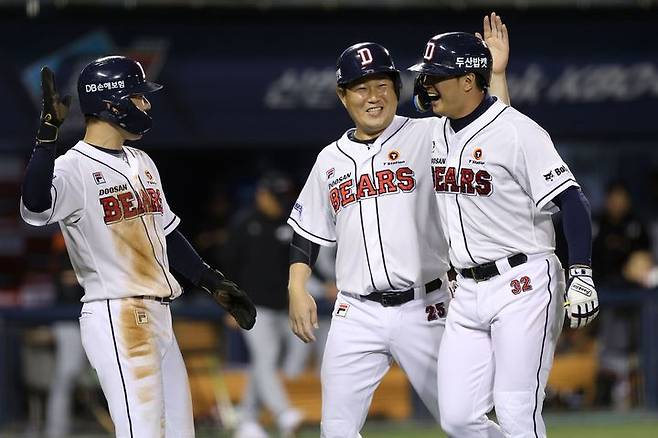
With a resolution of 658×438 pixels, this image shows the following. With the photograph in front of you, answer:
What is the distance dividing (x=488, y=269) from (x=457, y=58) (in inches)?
32.3

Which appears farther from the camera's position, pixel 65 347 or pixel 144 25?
pixel 144 25

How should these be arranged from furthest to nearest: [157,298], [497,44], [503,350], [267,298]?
[267,298] < [497,44] < [157,298] < [503,350]

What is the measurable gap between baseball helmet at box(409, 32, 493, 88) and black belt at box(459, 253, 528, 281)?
0.69m

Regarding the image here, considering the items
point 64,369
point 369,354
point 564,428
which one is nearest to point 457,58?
point 369,354

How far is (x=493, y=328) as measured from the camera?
5.20m

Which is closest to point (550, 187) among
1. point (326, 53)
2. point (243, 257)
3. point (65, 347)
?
point (243, 257)

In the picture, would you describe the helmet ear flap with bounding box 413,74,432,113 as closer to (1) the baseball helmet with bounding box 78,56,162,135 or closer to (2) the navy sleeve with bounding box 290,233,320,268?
(2) the navy sleeve with bounding box 290,233,320,268

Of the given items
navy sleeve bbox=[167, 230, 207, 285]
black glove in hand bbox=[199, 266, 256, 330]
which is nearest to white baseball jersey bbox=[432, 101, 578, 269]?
black glove in hand bbox=[199, 266, 256, 330]

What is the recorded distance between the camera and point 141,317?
5.14m

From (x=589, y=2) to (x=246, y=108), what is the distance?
9.70ft

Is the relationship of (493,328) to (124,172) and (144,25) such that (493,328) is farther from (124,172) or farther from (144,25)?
(144,25)

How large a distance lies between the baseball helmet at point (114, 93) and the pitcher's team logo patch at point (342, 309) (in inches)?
42.2

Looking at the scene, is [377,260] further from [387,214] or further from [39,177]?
[39,177]

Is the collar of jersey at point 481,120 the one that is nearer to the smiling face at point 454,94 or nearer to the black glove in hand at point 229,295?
the smiling face at point 454,94
